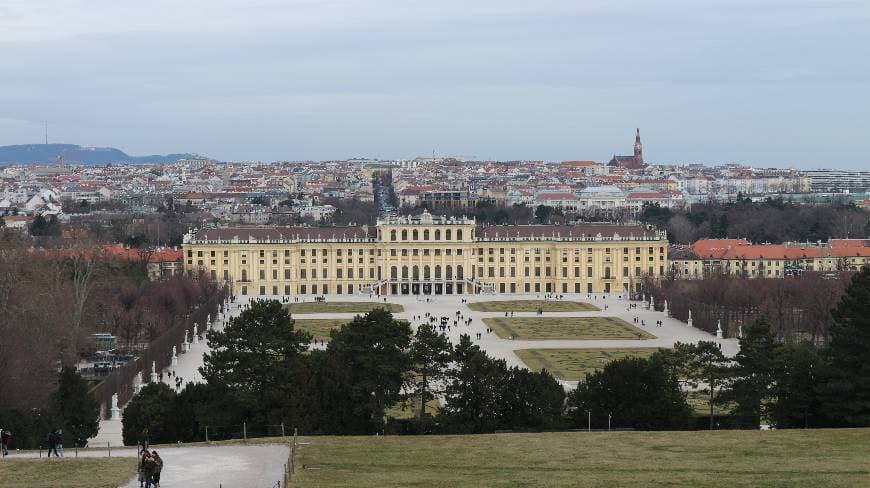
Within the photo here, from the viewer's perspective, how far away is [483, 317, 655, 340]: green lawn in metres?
59.6

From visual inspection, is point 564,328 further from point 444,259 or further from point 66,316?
point 444,259

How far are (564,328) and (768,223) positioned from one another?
59366 mm

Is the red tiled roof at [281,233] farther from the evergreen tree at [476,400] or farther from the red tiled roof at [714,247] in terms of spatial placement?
the evergreen tree at [476,400]

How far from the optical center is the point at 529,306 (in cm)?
7638

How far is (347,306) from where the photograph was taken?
247 feet

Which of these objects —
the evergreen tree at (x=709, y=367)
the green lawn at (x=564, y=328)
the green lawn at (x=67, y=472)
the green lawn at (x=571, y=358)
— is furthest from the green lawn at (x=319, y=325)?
the green lawn at (x=67, y=472)

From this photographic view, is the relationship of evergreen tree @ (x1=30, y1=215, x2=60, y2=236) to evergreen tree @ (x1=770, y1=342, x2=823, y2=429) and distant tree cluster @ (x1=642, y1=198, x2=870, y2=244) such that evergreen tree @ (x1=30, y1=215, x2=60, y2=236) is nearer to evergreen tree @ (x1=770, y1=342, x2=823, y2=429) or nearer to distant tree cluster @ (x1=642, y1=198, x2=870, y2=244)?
distant tree cluster @ (x1=642, y1=198, x2=870, y2=244)

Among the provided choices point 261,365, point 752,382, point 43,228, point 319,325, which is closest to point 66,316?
point 319,325

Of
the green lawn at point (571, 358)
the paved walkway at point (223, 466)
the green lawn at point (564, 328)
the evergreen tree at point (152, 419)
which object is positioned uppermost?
the paved walkway at point (223, 466)

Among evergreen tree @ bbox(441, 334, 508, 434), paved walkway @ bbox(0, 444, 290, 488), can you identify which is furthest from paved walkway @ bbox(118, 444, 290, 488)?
evergreen tree @ bbox(441, 334, 508, 434)

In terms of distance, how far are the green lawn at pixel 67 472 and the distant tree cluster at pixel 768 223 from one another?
8766 centimetres

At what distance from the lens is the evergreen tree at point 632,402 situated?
31.7 meters

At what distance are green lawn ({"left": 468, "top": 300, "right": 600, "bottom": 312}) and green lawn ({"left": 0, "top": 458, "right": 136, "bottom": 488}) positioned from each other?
50400 mm

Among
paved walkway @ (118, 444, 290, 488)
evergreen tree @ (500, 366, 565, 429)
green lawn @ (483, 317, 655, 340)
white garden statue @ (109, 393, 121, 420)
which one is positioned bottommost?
green lawn @ (483, 317, 655, 340)
